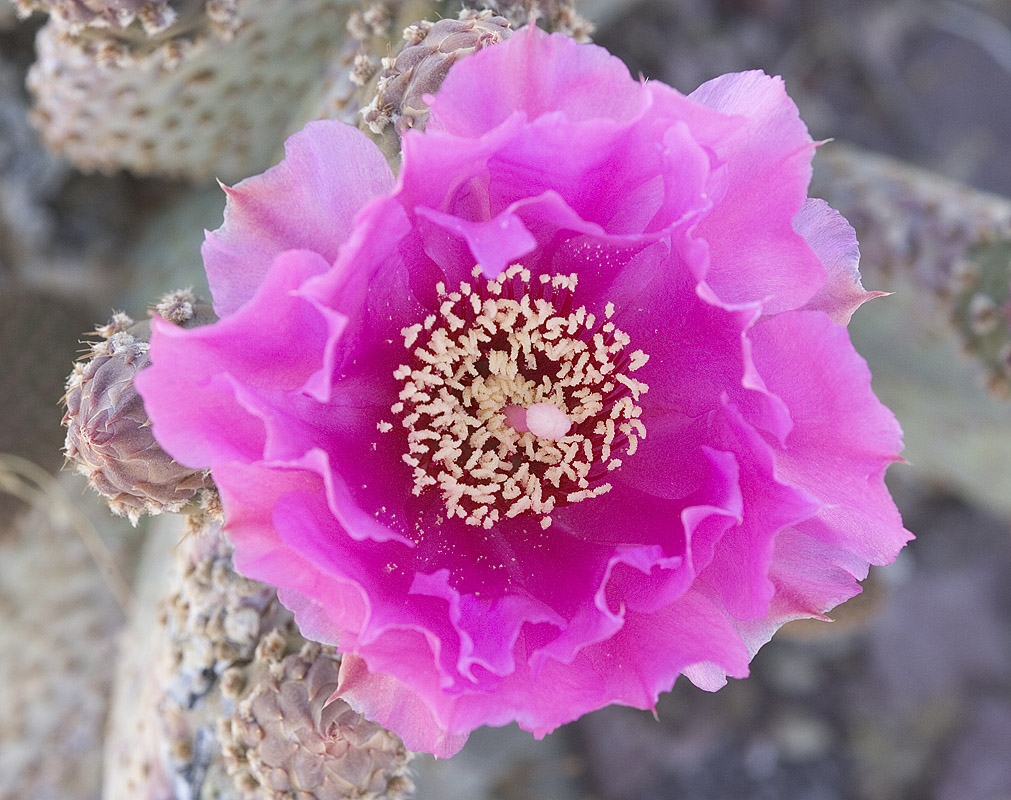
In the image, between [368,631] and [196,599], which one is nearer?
[368,631]

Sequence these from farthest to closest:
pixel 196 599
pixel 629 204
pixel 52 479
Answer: pixel 52 479 → pixel 196 599 → pixel 629 204

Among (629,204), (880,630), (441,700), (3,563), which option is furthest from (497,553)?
(880,630)

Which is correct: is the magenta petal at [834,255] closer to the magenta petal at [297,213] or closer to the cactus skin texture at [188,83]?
the magenta petal at [297,213]

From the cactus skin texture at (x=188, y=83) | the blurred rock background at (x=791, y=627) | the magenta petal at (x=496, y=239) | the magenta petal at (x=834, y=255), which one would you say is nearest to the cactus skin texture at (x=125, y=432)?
the magenta petal at (x=496, y=239)

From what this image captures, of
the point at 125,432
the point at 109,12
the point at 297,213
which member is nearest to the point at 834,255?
the point at 297,213

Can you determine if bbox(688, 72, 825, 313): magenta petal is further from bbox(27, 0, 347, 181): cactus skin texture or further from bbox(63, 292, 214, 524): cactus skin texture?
bbox(27, 0, 347, 181): cactus skin texture

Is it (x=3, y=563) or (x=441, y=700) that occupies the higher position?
(x=441, y=700)

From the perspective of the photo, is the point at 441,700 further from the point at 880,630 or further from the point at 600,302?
the point at 880,630
